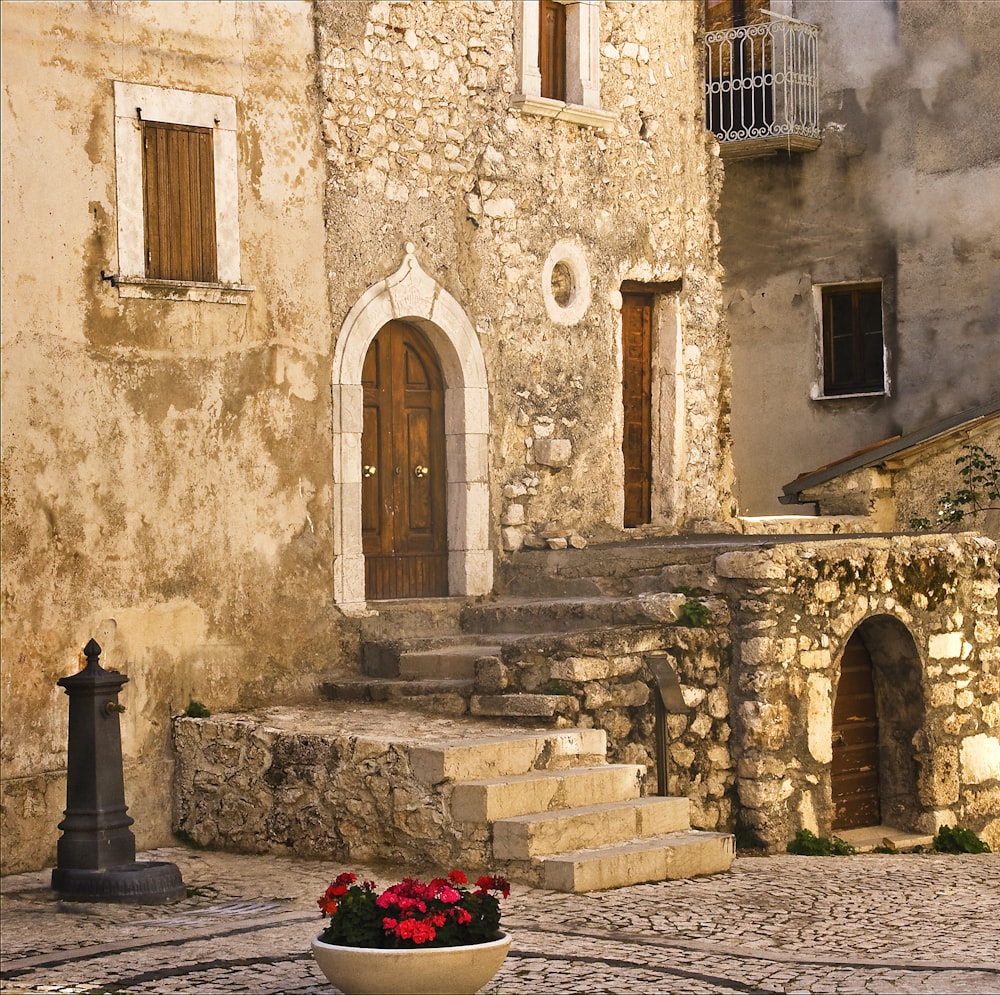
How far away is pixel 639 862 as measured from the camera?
9914mm

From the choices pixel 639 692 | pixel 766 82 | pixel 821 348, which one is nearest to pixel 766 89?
pixel 766 82

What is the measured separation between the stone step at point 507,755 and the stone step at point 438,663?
3.86ft

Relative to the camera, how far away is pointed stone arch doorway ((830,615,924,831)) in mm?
12789

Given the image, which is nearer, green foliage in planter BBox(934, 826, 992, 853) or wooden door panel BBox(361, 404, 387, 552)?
green foliage in planter BBox(934, 826, 992, 853)

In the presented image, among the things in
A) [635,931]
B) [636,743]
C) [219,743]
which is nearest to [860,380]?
[636,743]

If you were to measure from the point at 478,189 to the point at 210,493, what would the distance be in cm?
309

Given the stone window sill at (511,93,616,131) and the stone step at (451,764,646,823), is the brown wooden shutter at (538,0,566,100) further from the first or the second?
the stone step at (451,764,646,823)

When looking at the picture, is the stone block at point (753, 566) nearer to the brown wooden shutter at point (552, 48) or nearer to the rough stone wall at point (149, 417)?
the rough stone wall at point (149, 417)

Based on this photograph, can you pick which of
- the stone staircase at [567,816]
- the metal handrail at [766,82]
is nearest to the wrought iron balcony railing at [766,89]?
the metal handrail at [766,82]

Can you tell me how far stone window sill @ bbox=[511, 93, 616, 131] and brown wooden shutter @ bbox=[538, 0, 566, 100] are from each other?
20cm

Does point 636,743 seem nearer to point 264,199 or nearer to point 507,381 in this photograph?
point 507,381

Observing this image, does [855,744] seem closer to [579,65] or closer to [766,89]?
[579,65]

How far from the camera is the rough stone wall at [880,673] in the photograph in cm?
1178

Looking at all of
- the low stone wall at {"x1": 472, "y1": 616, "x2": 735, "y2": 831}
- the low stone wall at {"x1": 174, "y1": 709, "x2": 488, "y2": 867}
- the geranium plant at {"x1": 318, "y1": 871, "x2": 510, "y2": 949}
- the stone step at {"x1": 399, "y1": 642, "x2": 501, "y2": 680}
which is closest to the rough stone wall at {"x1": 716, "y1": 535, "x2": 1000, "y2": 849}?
the low stone wall at {"x1": 472, "y1": 616, "x2": 735, "y2": 831}
